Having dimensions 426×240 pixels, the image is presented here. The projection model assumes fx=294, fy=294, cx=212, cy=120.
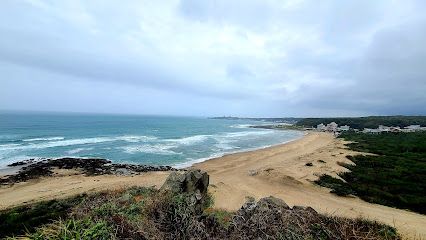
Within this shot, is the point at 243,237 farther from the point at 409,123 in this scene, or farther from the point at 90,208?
the point at 409,123

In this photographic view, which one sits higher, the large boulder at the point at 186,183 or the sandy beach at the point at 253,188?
the large boulder at the point at 186,183

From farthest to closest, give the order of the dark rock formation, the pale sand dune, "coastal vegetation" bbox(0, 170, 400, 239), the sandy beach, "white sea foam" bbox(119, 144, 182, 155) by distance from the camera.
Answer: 1. "white sea foam" bbox(119, 144, 182, 155)
2. the dark rock formation
3. the sandy beach
4. the pale sand dune
5. "coastal vegetation" bbox(0, 170, 400, 239)

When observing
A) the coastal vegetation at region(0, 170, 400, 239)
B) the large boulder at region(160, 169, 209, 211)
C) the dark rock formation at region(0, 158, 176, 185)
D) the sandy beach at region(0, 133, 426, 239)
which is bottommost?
the dark rock formation at region(0, 158, 176, 185)

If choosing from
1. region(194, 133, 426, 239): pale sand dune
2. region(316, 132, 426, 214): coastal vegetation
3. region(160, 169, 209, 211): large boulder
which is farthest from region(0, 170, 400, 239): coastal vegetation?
region(316, 132, 426, 214): coastal vegetation

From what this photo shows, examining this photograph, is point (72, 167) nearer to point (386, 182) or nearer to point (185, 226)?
point (386, 182)

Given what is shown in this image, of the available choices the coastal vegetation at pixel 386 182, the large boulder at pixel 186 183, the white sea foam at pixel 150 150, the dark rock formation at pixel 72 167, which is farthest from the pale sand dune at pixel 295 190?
the white sea foam at pixel 150 150

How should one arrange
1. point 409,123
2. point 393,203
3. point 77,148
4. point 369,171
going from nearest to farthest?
1. point 393,203
2. point 369,171
3. point 77,148
4. point 409,123

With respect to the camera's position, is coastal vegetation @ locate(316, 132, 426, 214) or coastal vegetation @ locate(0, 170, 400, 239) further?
coastal vegetation @ locate(316, 132, 426, 214)

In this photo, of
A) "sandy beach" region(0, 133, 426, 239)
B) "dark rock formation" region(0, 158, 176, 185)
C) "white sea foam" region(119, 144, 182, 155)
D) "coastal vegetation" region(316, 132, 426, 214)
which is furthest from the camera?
"white sea foam" region(119, 144, 182, 155)

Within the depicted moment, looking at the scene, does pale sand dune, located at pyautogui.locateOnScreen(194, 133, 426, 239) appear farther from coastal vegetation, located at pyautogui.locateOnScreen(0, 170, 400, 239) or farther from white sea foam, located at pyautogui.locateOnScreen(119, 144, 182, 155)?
white sea foam, located at pyautogui.locateOnScreen(119, 144, 182, 155)

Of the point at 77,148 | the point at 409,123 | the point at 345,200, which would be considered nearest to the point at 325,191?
the point at 345,200

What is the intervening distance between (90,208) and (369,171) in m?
28.8

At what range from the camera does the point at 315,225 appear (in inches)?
191

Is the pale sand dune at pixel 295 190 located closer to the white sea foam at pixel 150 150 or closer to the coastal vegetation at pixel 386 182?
the coastal vegetation at pixel 386 182
